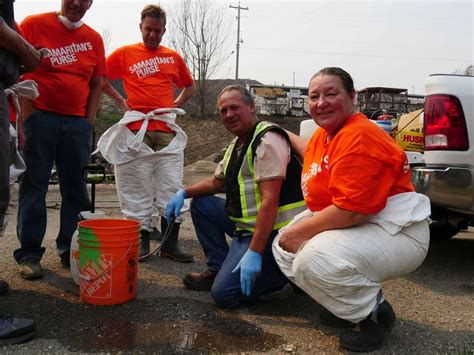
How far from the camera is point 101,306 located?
115 inches

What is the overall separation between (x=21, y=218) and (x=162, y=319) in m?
1.42

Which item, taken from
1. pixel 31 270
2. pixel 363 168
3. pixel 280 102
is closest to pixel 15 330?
pixel 31 270

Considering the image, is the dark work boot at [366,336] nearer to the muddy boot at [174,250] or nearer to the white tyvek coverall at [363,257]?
the white tyvek coverall at [363,257]

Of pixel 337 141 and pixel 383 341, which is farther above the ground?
pixel 337 141

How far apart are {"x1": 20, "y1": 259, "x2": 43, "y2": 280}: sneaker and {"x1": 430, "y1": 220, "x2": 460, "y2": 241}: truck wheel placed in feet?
12.9

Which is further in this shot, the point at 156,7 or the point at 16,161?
the point at 156,7

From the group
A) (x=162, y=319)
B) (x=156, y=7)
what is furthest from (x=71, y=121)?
(x=162, y=319)

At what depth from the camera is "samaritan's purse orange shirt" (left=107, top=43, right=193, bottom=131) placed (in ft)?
13.8

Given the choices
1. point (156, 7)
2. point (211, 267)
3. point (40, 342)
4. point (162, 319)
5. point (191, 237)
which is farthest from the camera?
point (191, 237)

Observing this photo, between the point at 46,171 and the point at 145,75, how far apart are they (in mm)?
1254

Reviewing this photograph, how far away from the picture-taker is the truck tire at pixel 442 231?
16.7 feet

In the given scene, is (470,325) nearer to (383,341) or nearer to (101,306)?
(383,341)

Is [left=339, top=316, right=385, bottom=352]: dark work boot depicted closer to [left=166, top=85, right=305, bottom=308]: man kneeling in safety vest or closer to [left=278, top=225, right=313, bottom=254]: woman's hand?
[left=278, top=225, right=313, bottom=254]: woman's hand

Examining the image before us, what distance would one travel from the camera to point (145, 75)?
4.21 meters
